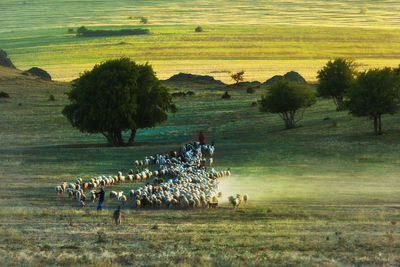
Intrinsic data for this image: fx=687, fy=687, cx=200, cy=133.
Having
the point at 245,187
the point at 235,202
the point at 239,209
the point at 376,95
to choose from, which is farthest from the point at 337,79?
the point at 239,209

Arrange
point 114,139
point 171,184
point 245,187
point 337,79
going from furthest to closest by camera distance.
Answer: point 337,79
point 114,139
point 245,187
point 171,184

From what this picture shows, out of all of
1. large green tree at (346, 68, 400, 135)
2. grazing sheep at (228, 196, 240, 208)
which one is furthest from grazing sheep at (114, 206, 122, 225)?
large green tree at (346, 68, 400, 135)

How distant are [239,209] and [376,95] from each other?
108 feet

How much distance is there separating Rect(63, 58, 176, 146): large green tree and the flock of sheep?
1324 centimetres

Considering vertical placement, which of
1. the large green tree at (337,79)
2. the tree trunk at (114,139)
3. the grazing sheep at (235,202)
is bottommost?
the grazing sheep at (235,202)

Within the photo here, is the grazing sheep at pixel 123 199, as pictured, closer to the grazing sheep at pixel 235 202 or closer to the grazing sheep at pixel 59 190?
the grazing sheep at pixel 59 190

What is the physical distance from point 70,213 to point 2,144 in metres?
40.4

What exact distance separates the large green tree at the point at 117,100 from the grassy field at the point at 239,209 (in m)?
2.90

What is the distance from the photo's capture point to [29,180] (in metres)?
45.6

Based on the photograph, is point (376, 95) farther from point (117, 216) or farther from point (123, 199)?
point (117, 216)

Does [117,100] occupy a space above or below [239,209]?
above

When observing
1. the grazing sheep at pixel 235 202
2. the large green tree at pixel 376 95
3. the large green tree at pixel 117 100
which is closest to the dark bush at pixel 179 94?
the large green tree at pixel 117 100

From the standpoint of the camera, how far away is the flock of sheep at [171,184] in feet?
114

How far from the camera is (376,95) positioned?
62062mm
